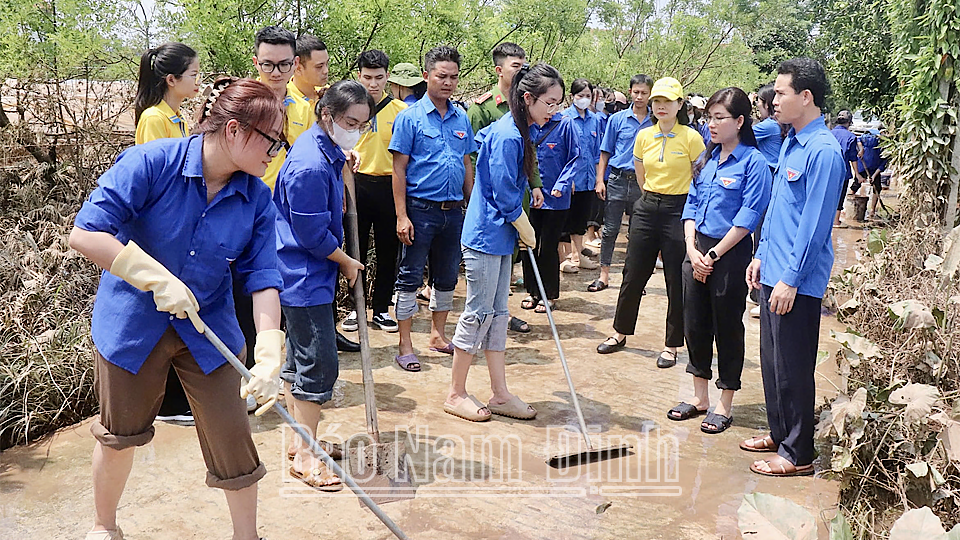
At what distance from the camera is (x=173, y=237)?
2.47 metres

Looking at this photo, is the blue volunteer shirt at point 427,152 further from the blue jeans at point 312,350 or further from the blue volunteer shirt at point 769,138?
the blue volunteer shirt at point 769,138

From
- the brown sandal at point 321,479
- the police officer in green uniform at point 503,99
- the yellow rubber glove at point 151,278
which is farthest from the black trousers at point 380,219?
the yellow rubber glove at point 151,278

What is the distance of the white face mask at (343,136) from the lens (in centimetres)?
352

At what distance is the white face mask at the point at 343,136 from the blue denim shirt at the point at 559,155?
271 cm

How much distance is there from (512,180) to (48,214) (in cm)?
353

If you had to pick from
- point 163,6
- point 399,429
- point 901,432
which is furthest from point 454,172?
point 163,6

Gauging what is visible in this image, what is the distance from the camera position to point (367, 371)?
3617mm

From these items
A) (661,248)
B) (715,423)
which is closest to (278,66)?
(661,248)

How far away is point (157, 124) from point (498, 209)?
1.67 m

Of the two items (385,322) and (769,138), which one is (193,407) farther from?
(769,138)

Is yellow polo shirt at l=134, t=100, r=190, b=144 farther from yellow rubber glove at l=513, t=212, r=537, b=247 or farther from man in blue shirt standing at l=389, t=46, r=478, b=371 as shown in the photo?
yellow rubber glove at l=513, t=212, r=537, b=247

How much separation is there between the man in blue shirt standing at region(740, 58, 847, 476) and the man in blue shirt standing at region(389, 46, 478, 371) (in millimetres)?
1964

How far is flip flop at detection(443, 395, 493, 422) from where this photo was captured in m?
4.20

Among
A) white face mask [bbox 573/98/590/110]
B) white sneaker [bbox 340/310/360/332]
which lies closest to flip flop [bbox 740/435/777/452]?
white sneaker [bbox 340/310/360/332]
